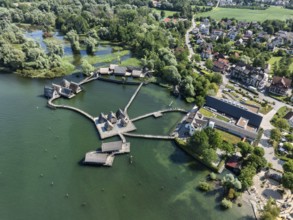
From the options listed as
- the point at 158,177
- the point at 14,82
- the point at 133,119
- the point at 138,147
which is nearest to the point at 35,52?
the point at 14,82

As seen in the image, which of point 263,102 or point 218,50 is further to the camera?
point 218,50

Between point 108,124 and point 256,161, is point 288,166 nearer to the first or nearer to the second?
point 256,161

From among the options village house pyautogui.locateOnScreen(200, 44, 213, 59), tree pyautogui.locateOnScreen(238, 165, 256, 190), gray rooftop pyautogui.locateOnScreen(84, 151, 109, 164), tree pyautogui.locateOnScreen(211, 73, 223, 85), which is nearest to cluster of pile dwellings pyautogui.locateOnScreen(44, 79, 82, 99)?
gray rooftop pyautogui.locateOnScreen(84, 151, 109, 164)

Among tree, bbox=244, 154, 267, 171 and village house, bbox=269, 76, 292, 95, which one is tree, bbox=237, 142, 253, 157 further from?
village house, bbox=269, 76, 292, 95

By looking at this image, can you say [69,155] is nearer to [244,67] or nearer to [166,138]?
[166,138]

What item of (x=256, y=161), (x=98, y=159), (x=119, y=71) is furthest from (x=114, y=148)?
(x=119, y=71)

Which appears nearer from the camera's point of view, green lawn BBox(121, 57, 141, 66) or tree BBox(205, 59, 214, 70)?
tree BBox(205, 59, 214, 70)

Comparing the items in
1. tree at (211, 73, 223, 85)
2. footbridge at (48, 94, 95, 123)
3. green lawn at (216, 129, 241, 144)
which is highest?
tree at (211, 73, 223, 85)
